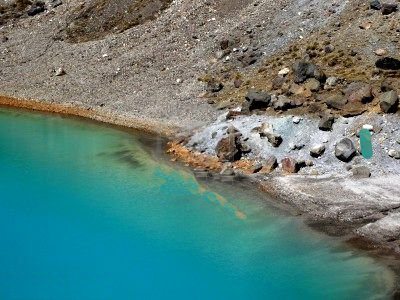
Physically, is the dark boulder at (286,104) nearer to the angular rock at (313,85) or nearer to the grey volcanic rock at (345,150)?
the angular rock at (313,85)

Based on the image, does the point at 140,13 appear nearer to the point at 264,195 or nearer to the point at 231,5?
the point at 231,5

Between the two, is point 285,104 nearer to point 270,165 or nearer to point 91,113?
point 270,165

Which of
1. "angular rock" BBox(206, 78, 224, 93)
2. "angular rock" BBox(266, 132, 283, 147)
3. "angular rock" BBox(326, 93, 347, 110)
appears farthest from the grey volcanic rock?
"angular rock" BBox(206, 78, 224, 93)

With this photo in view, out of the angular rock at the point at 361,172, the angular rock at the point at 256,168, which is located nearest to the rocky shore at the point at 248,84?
the angular rock at the point at 361,172

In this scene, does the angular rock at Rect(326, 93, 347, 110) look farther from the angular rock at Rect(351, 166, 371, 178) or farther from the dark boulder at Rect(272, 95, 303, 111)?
the angular rock at Rect(351, 166, 371, 178)

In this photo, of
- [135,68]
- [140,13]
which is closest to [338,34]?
[135,68]
